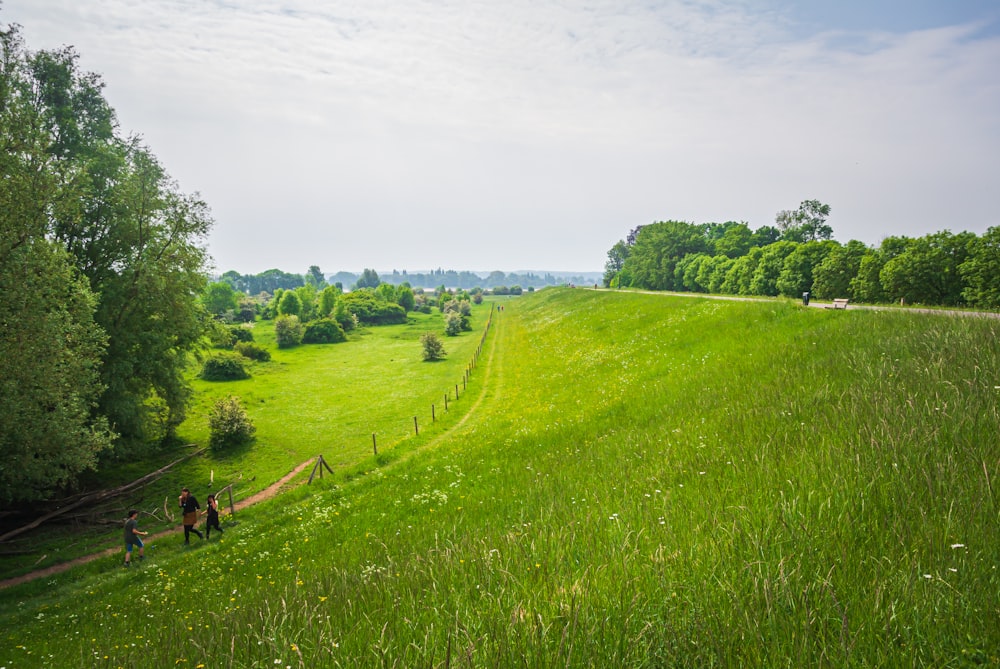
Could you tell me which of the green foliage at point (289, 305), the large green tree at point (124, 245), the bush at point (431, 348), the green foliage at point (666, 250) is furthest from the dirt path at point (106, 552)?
the green foliage at point (289, 305)

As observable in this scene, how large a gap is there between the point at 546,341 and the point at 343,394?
23.8 meters

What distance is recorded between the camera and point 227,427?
28.8 meters

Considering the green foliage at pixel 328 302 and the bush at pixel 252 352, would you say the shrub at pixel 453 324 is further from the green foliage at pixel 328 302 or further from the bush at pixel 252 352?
the green foliage at pixel 328 302

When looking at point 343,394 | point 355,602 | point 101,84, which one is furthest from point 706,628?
point 343,394

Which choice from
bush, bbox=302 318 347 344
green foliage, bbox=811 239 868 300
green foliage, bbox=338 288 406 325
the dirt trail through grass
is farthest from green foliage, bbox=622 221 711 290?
the dirt trail through grass

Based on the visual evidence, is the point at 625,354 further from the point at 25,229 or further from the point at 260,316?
the point at 260,316

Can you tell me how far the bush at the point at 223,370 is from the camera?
53.1m

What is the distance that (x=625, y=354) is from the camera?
3089 cm

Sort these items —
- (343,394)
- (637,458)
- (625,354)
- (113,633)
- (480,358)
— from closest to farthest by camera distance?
(113,633) < (637,458) < (625,354) < (343,394) < (480,358)

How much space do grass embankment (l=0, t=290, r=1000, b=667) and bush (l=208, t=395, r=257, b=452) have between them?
14.8 metres

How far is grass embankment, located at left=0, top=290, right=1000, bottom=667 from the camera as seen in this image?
303cm

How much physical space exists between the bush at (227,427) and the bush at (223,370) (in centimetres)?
2757

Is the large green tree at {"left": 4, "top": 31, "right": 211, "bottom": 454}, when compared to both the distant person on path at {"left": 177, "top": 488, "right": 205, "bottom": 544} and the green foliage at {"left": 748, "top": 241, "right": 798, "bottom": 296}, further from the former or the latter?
the green foliage at {"left": 748, "top": 241, "right": 798, "bottom": 296}

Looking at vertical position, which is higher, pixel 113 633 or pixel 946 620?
pixel 946 620
